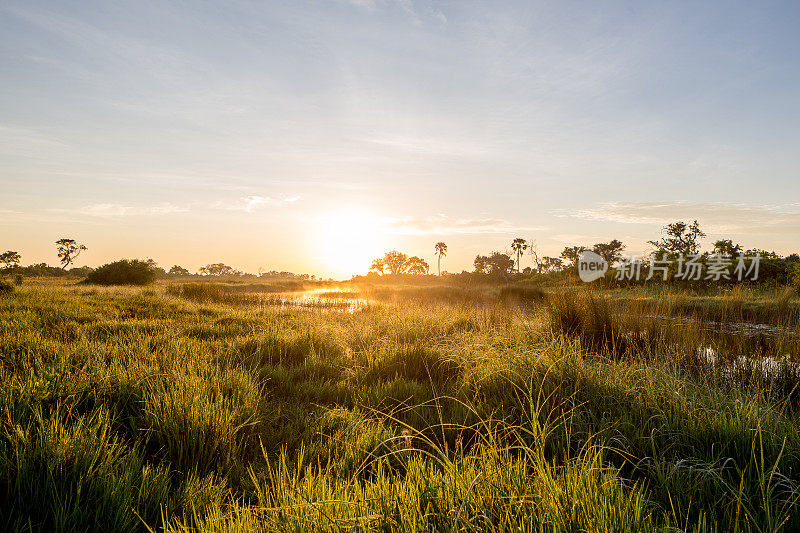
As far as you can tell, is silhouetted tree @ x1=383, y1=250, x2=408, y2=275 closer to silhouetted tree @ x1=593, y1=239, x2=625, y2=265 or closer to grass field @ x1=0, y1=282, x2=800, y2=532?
silhouetted tree @ x1=593, y1=239, x2=625, y2=265

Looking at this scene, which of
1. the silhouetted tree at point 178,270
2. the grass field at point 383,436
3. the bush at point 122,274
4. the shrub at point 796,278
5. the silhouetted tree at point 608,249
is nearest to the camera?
the grass field at point 383,436

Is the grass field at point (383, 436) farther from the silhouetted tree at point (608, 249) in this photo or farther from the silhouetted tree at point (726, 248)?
the silhouetted tree at point (608, 249)

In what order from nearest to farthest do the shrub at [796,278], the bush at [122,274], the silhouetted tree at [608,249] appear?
the shrub at [796,278] → the bush at [122,274] → the silhouetted tree at [608,249]

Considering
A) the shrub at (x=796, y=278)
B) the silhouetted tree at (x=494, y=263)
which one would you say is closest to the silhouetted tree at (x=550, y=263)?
the silhouetted tree at (x=494, y=263)

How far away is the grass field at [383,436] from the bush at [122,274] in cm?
2170

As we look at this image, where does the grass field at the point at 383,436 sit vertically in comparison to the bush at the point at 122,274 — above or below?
below

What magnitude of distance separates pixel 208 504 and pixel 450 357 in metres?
3.71

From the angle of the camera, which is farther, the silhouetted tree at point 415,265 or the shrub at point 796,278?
the silhouetted tree at point 415,265

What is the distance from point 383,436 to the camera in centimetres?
343

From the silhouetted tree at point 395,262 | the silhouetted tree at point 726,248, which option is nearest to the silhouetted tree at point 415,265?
the silhouetted tree at point 395,262

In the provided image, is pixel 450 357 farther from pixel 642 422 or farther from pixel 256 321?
pixel 256 321

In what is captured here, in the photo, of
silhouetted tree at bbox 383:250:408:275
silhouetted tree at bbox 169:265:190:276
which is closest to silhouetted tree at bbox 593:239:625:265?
silhouetted tree at bbox 383:250:408:275

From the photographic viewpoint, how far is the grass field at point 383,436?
2.04 metres

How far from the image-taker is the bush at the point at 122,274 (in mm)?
26875
